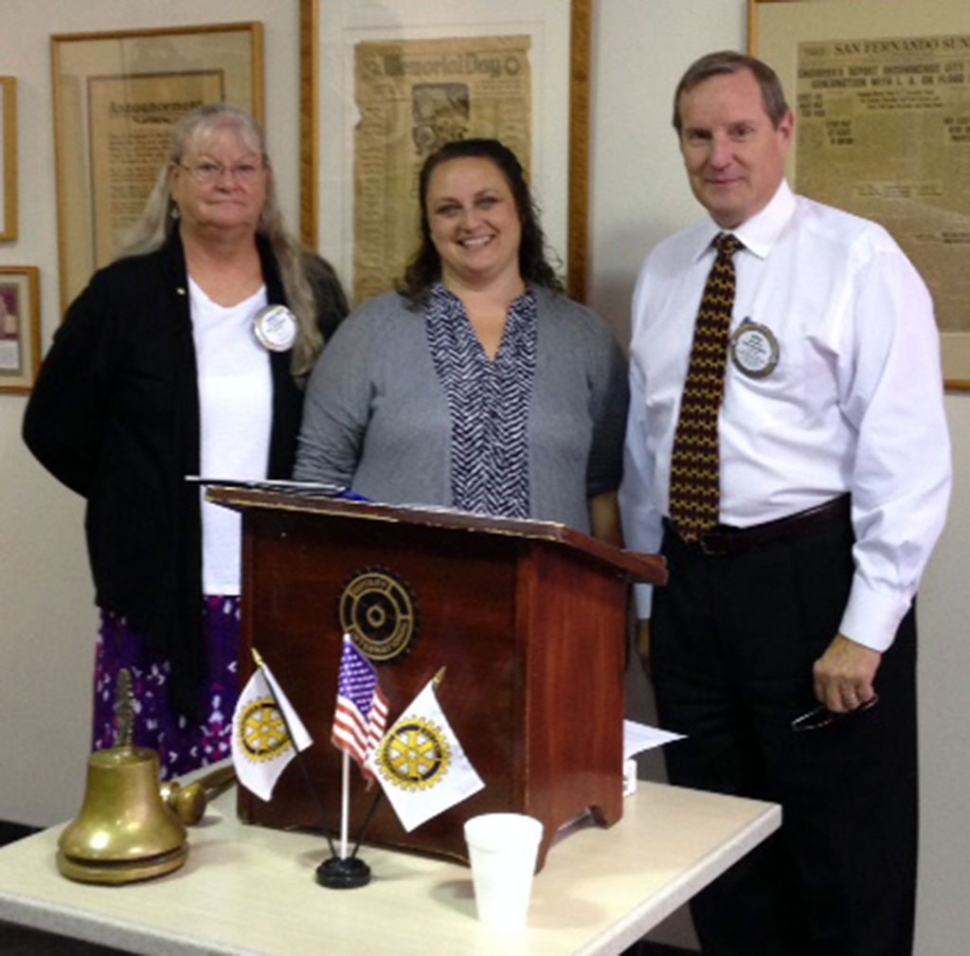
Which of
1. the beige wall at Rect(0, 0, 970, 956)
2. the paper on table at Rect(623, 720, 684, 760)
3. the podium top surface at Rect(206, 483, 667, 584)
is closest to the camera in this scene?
the podium top surface at Rect(206, 483, 667, 584)

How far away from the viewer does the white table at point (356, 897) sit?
5.26ft

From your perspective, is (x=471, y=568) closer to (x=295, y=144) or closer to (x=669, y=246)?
(x=669, y=246)

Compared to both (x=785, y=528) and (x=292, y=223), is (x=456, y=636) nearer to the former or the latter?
(x=785, y=528)

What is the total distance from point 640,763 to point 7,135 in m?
2.04

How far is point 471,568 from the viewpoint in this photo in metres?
1.78

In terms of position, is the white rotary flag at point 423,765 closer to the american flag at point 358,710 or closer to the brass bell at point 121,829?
the american flag at point 358,710

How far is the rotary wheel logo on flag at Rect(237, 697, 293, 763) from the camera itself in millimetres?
1887

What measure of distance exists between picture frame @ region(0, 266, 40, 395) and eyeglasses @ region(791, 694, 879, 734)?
209 centimetres

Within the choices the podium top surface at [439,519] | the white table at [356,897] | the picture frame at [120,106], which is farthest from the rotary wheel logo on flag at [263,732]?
the picture frame at [120,106]

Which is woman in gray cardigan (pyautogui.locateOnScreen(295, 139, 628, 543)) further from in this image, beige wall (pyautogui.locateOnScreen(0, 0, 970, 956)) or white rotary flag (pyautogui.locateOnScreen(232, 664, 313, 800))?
white rotary flag (pyautogui.locateOnScreen(232, 664, 313, 800))

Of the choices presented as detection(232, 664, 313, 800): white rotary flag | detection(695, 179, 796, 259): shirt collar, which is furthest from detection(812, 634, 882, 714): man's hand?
detection(232, 664, 313, 800): white rotary flag

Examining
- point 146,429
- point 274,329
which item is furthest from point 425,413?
point 146,429

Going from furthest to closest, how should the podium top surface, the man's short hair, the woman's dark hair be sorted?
the woman's dark hair < the man's short hair < the podium top surface

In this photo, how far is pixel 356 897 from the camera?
1.71m
